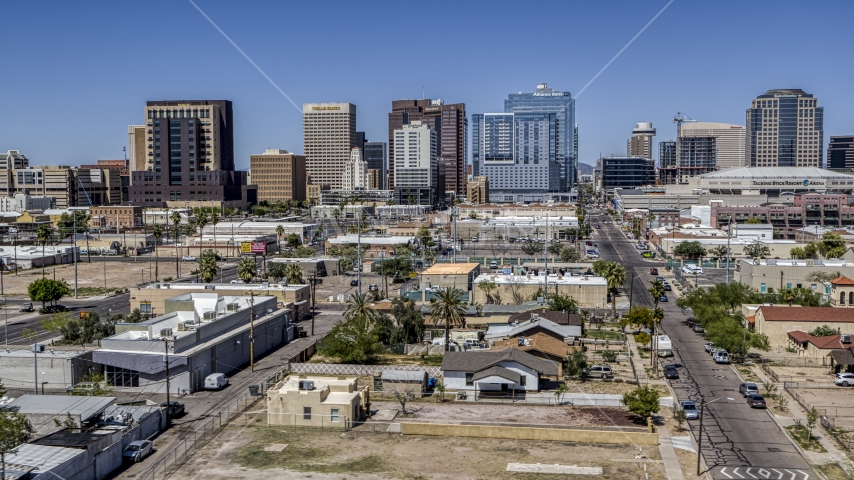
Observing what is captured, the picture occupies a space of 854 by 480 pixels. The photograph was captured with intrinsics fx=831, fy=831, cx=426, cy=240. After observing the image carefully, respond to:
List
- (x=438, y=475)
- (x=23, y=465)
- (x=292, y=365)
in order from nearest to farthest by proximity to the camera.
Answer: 1. (x=23, y=465)
2. (x=438, y=475)
3. (x=292, y=365)

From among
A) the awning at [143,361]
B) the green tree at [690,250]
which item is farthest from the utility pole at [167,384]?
the green tree at [690,250]

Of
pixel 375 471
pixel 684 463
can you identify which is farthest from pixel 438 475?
pixel 684 463

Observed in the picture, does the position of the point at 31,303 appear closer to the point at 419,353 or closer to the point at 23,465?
→ the point at 419,353

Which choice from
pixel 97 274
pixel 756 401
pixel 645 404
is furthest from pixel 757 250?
pixel 97 274

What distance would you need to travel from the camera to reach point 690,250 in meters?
112

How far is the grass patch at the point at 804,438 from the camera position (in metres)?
36.6

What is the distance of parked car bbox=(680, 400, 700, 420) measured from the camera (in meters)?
41.2

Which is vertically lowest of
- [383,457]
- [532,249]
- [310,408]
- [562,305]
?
[383,457]

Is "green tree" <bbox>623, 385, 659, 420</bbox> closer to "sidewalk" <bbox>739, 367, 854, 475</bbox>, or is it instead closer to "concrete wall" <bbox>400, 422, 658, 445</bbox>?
"concrete wall" <bbox>400, 422, 658, 445</bbox>

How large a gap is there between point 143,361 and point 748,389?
33.5m

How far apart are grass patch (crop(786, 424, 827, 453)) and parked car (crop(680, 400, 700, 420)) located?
4.22 meters

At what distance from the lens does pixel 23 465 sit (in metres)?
30.8

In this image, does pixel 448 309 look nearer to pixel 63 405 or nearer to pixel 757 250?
pixel 63 405

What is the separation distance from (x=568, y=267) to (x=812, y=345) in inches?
1827
